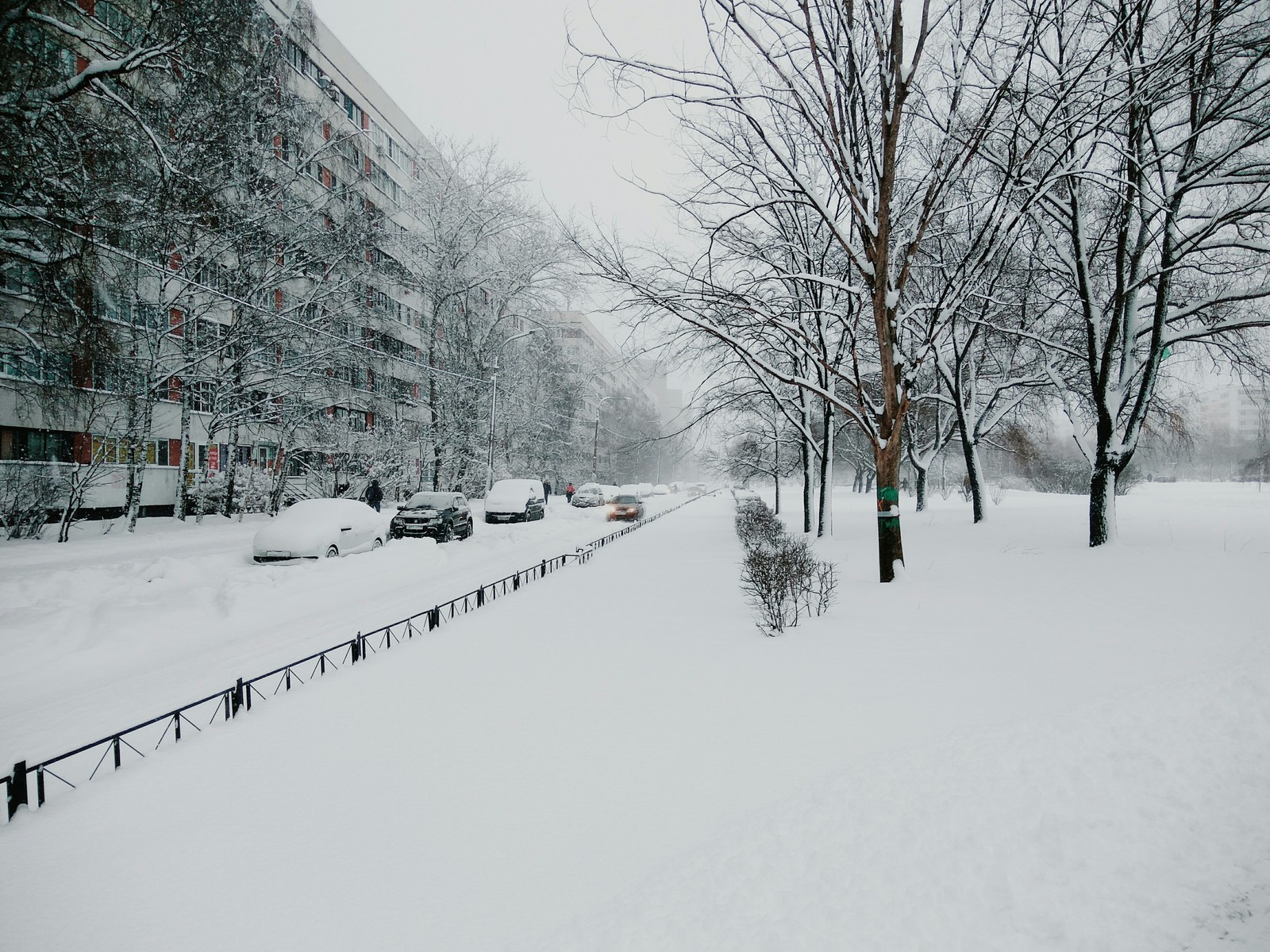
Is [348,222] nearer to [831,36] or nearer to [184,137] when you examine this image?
[184,137]

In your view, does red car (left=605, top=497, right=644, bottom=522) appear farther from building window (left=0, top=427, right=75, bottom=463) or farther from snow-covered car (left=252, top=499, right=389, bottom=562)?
building window (left=0, top=427, right=75, bottom=463)

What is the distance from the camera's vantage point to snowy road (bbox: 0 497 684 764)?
18.6 ft

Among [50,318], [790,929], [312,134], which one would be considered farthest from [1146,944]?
[312,134]

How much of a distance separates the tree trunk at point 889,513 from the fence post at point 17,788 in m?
9.47

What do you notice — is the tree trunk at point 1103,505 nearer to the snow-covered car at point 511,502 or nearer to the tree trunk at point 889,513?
the tree trunk at point 889,513

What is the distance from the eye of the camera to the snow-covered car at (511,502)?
2470cm

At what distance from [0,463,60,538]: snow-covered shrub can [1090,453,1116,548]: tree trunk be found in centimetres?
2444

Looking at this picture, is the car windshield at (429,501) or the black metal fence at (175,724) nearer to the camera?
the black metal fence at (175,724)

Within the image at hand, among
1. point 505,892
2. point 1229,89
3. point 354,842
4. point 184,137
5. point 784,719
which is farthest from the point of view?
point 184,137

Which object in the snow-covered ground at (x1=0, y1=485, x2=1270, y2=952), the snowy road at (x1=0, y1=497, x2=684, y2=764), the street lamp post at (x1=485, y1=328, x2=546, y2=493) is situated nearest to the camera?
the snow-covered ground at (x1=0, y1=485, x2=1270, y2=952)

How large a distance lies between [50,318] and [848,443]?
42488mm

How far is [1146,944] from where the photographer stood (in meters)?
2.37

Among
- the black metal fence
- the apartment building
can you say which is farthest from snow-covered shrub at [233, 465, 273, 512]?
the black metal fence

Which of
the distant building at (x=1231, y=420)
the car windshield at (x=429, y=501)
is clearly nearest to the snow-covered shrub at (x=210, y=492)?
the car windshield at (x=429, y=501)
